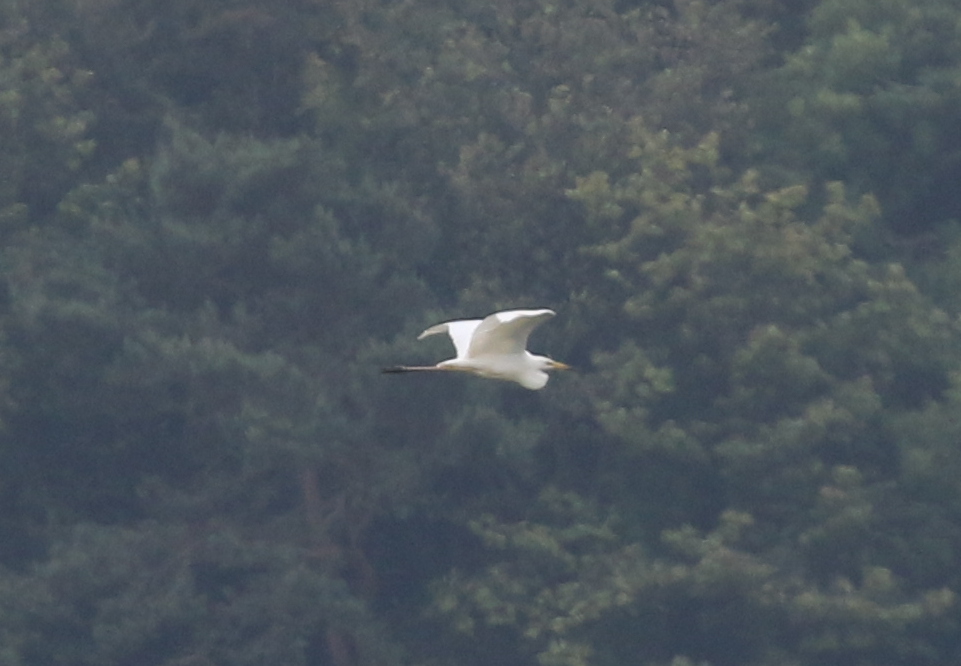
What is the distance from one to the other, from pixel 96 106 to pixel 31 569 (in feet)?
16.1

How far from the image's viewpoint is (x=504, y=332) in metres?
10.5

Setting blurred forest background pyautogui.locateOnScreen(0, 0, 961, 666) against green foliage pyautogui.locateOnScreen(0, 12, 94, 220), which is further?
green foliage pyautogui.locateOnScreen(0, 12, 94, 220)

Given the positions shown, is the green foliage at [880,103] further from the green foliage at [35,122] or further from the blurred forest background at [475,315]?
the green foliage at [35,122]

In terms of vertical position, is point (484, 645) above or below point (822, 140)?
below

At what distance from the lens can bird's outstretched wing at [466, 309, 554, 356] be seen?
10047mm

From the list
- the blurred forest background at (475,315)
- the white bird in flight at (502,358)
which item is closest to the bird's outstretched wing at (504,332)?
the white bird in flight at (502,358)

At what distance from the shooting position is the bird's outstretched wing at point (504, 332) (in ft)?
33.0

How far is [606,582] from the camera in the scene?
68.4 feet

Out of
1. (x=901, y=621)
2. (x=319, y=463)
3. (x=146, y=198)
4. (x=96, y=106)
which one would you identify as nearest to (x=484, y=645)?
(x=319, y=463)

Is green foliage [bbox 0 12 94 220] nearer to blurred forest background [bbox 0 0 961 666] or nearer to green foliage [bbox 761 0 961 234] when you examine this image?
blurred forest background [bbox 0 0 961 666]

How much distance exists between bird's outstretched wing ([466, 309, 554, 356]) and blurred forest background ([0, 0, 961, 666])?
9794 millimetres

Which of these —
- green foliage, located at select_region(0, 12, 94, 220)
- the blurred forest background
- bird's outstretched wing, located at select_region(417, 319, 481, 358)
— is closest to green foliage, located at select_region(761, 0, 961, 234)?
the blurred forest background

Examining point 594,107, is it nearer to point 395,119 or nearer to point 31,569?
point 395,119

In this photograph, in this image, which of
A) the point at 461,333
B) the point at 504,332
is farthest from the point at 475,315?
the point at 504,332
